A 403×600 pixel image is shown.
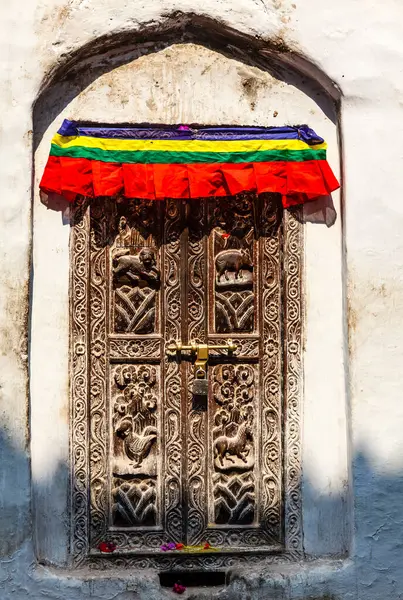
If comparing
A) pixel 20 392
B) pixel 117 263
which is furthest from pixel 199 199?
pixel 20 392

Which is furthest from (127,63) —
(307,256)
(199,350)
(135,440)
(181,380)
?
(135,440)

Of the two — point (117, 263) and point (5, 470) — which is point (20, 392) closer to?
point (5, 470)

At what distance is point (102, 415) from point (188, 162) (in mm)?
1464

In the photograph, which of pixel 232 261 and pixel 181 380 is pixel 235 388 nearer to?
pixel 181 380

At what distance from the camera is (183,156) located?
5.44m

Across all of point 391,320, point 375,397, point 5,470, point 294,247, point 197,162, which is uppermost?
point 197,162

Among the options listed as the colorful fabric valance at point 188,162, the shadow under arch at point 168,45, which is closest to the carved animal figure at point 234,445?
the colorful fabric valance at point 188,162

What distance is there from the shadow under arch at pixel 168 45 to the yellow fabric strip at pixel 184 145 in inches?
7.9

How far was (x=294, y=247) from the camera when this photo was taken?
5547mm

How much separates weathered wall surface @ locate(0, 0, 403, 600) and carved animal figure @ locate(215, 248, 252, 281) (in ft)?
1.22

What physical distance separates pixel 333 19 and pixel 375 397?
206 cm

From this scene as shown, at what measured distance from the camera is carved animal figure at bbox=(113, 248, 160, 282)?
18.0 ft

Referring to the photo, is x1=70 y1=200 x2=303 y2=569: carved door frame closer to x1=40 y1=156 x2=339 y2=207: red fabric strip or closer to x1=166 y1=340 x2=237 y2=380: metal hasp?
x1=40 y1=156 x2=339 y2=207: red fabric strip

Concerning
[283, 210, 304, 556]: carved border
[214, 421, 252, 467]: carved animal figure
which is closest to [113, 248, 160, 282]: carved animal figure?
[283, 210, 304, 556]: carved border
